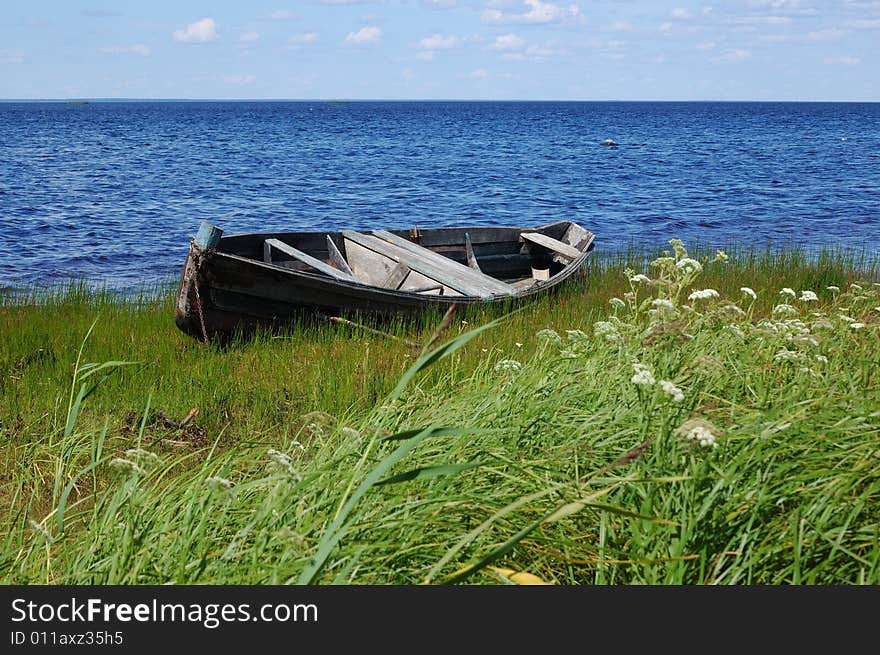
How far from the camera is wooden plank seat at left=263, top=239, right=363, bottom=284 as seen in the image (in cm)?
975

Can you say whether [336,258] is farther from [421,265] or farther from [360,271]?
[421,265]

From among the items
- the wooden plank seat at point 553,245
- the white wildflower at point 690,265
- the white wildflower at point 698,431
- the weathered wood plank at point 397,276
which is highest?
the white wildflower at point 690,265

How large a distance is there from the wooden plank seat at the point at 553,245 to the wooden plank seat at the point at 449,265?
140 centimetres

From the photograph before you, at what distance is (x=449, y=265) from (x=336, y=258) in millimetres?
1520

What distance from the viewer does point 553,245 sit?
12336 mm

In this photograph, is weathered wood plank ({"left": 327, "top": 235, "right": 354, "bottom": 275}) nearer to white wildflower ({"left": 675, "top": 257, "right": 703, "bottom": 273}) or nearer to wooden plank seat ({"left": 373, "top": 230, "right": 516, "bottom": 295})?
wooden plank seat ({"left": 373, "top": 230, "right": 516, "bottom": 295})

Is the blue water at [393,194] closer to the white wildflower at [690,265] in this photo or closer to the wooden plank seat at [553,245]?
the wooden plank seat at [553,245]

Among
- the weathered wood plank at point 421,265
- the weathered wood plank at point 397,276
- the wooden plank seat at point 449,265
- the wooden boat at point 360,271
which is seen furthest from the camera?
the weathered wood plank at point 397,276

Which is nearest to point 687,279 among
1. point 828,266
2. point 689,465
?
point 689,465

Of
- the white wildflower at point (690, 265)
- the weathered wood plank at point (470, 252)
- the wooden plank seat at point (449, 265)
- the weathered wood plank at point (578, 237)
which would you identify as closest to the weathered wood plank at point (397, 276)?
the wooden plank seat at point (449, 265)

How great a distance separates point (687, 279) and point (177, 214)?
23.4m

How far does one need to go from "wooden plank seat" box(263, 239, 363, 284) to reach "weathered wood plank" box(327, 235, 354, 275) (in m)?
0.40

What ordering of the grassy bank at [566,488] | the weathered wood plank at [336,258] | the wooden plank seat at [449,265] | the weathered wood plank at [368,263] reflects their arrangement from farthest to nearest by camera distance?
the weathered wood plank at [336,258], the weathered wood plank at [368,263], the wooden plank seat at [449,265], the grassy bank at [566,488]

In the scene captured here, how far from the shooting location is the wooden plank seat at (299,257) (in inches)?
384
